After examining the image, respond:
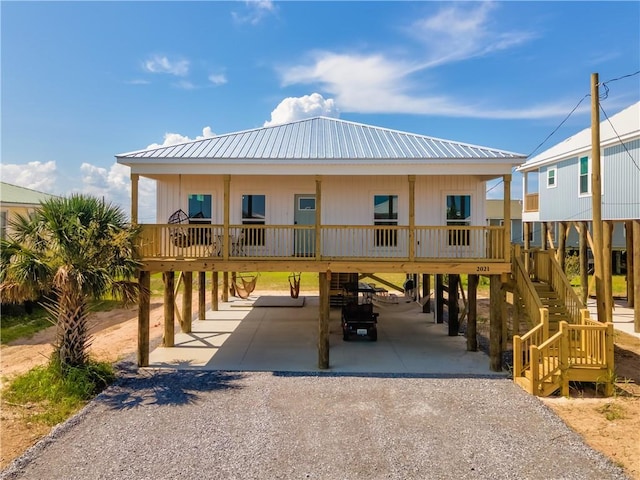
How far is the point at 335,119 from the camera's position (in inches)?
592

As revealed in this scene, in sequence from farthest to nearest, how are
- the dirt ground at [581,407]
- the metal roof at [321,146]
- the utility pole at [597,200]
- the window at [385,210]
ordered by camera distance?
1. the window at [385,210]
2. the utility pole at [597,200]
3. the metal roof at [321,146]
4. the dirt ground at [581,407]

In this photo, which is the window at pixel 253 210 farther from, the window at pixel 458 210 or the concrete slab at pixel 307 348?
the window at pixel 458 210

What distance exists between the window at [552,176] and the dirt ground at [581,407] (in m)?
8.56

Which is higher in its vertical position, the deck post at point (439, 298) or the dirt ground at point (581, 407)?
the deck post at point (439, 298)

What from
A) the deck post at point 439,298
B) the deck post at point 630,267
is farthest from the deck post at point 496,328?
the deck post at point 630,267

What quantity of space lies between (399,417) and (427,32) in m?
11.5

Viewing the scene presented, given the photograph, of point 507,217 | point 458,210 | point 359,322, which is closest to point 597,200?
point 507,217

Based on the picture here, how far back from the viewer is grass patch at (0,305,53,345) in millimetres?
14297

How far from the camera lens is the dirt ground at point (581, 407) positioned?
21.7 feet

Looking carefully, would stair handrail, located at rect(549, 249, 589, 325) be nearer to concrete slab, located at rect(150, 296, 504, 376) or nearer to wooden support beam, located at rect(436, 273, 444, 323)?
concrete slab, located at rect(150, 296, 504, 376)

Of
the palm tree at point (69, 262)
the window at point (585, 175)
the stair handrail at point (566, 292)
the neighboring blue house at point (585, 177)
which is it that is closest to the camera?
the palm tree at point (69, 262)

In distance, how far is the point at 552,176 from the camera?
20078 millimetres

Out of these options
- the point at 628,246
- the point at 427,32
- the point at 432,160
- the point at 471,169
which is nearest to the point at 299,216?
the point at 432,160

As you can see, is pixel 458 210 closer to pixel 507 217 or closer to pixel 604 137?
pixel 507 217
